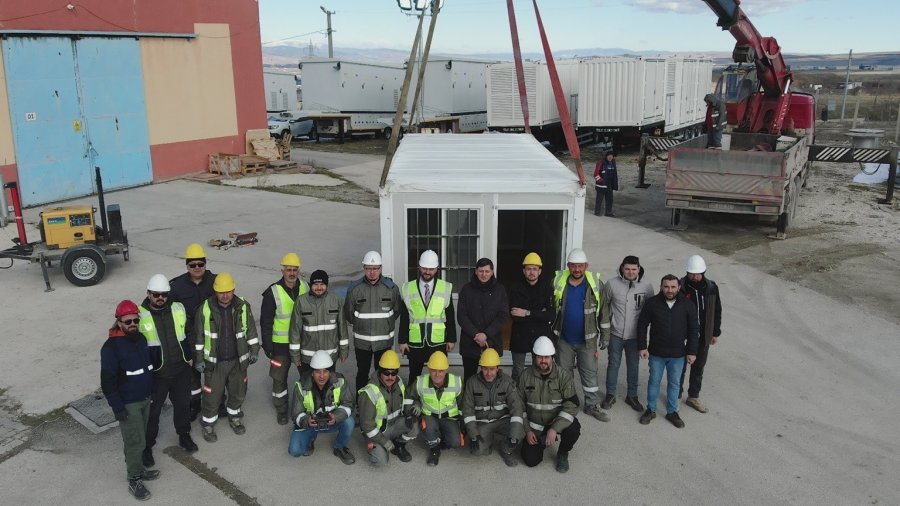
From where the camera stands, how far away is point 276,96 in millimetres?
37375

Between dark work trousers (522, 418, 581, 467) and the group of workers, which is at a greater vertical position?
the group of workers

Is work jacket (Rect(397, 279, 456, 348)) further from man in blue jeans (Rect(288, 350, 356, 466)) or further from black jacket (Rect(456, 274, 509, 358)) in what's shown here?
man in blue jeans (Rect(288, 350, 356, 466))

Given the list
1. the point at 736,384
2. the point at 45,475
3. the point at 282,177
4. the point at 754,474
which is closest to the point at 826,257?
the point at 736,384

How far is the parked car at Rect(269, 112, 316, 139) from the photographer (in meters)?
31.0

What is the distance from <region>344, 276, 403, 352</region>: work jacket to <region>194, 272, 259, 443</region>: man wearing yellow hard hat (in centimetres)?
97

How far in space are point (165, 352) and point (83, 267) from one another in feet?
19.1

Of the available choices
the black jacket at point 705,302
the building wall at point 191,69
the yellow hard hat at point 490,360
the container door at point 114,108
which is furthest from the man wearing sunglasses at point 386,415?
the building wall at point 191,69

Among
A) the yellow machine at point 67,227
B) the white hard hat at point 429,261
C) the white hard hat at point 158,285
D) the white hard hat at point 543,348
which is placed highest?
the white hard hat at point 158,285

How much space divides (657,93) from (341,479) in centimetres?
2259

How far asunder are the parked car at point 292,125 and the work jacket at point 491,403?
1052 inches

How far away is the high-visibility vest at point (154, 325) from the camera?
18.3ft

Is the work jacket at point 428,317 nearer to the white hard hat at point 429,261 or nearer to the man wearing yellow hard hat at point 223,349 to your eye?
the white hard hat at point 429,261

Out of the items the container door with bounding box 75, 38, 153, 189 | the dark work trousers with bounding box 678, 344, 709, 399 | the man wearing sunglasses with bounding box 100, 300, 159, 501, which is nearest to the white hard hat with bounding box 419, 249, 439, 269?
the man wearing sunglasses with bounding box 100, 300, 159, 501

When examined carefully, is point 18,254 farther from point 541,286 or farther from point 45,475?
point 541,286
